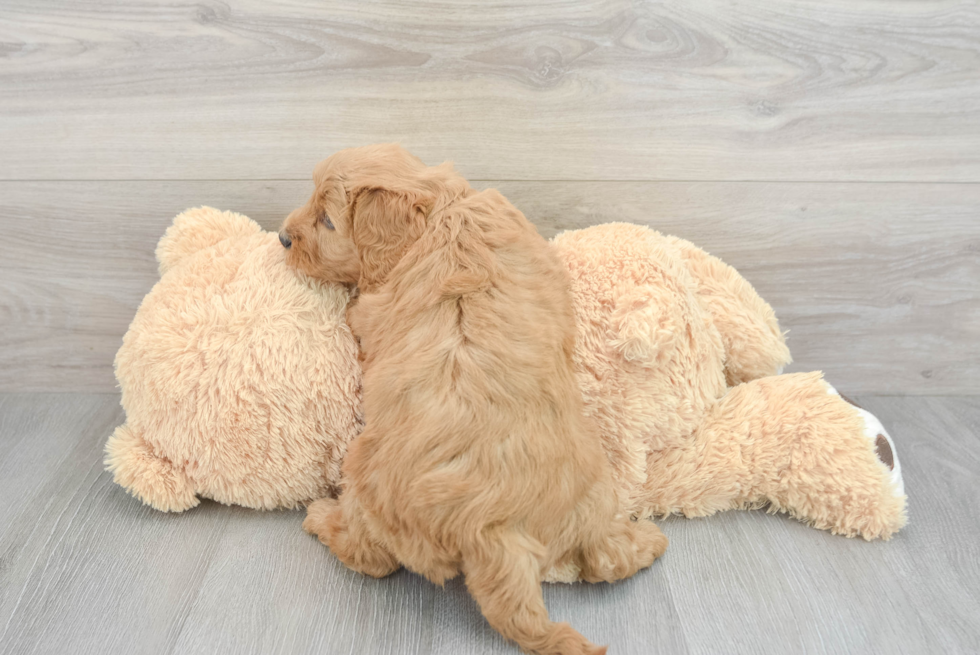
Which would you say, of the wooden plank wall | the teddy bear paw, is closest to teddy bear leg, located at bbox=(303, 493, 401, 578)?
the wooden plank wall

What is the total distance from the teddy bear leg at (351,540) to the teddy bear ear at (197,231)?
18.7 inches

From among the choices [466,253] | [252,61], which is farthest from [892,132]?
[252,61]

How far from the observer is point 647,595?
899 mm

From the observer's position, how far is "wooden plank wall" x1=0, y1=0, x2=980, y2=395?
1.07m

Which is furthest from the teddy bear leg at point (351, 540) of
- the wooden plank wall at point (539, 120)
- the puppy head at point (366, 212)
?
the wooden plank wall at point (539, 120)

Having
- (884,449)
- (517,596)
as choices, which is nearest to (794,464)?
(884,449)

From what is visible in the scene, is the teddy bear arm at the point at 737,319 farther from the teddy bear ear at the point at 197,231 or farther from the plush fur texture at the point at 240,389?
the teddy bear ear at the point at 197,231

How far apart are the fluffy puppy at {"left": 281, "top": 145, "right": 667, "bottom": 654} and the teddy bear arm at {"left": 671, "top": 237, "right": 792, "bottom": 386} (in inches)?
12.3

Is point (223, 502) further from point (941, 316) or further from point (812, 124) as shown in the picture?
point (941, 316)

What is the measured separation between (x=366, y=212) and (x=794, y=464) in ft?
2.33

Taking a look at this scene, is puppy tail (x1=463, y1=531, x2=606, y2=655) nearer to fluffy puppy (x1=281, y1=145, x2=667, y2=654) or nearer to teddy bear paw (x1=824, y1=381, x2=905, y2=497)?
fluffy puppy (x1=281, y1=145, x2=667, y2=654)

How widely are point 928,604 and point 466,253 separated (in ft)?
2.54

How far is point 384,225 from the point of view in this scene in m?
0.84

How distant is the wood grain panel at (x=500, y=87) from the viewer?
107cm
